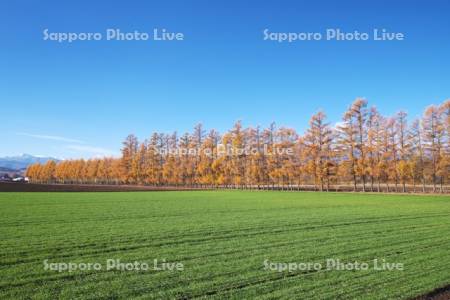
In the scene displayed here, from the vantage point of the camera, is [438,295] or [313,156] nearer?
[438,295]

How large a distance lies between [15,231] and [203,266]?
9819 millimetres

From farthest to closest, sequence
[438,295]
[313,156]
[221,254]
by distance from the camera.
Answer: [313,156] < [221,254] < [438,295]

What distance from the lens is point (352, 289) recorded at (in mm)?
8555

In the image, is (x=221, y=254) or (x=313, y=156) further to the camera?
(x=313, y=156)

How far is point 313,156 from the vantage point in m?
62.8

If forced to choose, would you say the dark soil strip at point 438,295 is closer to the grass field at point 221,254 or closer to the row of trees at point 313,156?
the grass field at point 221,254

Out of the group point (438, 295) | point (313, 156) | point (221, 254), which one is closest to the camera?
point (438, 295)

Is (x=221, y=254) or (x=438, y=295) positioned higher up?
(x=221, y=254)

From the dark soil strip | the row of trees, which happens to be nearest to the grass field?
the dark soil strip

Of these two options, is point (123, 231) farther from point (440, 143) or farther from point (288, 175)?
point (288, 175)

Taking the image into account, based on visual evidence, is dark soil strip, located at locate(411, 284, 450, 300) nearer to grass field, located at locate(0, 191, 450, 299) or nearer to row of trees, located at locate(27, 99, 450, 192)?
grass field, located at locate(0, 191, 450, 299)

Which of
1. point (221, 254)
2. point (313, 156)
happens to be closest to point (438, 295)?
point (221, 254)

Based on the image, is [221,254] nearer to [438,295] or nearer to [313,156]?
[438,295]

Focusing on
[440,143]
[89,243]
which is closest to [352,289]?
[89,243]
